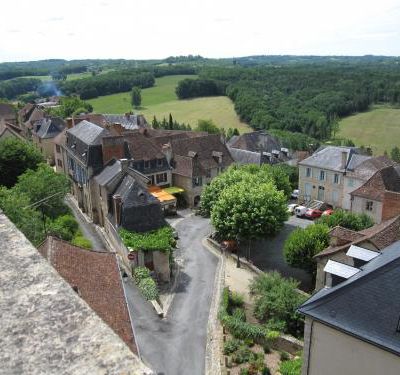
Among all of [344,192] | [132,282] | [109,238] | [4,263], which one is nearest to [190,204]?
[109,238]

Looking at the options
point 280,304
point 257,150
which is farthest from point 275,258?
point 257,150

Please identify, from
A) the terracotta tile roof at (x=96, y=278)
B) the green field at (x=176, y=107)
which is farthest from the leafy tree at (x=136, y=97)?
the terracotta tile roof at (x=96, y=278)

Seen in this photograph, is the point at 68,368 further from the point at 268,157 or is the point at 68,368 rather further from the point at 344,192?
the point at 268,157

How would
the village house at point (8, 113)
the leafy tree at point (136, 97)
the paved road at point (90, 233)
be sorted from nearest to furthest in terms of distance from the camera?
the paved road at point (90, 233) < the village house at point (8, 113) < the leafy tree at point (136, 97)

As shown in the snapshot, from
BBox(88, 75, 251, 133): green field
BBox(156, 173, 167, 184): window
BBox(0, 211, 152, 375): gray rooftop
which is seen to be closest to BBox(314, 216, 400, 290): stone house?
BBox(0, 211, 152, 375): gray rooftop

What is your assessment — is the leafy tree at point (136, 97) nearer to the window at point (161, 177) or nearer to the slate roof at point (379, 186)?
the window at point (161, 177)

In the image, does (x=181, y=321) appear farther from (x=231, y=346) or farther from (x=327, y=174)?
(x=327, y=174)

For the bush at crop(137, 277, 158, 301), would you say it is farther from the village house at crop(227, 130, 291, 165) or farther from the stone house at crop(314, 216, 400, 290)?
the village house at crop(227, 130, 291, 165)

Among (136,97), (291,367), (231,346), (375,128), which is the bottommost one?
(375,128)
